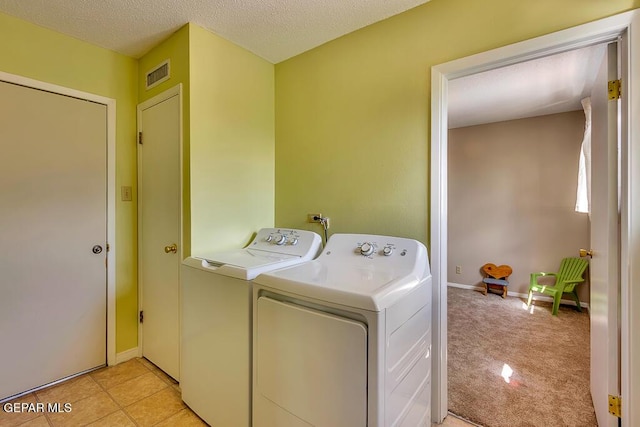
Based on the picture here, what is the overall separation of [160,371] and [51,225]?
1274mm

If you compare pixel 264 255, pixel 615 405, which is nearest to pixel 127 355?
pixel 264 255

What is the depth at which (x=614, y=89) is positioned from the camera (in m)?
1.30

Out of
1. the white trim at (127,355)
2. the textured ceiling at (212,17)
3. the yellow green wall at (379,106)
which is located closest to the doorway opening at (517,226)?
the yellow green wall at (379,106)

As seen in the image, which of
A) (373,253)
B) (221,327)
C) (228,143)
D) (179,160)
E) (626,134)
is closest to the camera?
(626,134)

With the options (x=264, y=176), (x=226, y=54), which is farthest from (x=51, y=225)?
(x=226, y=54)

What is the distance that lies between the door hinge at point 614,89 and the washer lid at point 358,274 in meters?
1.09

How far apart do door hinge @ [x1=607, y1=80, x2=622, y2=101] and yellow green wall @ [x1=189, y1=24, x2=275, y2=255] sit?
204 cm

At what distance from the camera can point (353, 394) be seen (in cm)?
102

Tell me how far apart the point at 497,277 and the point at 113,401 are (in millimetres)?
4266

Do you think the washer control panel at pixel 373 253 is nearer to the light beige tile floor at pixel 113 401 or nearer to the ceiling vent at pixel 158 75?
the light beige tile floor at pixel 113 401

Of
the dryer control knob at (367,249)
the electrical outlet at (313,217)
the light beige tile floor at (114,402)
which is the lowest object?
the light beige tile floor at (114,402)

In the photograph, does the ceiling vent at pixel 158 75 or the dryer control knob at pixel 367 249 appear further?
the ceiling vent at pixel 158 75

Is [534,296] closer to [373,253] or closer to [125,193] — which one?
[373,253]

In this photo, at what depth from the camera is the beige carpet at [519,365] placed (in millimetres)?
1687
